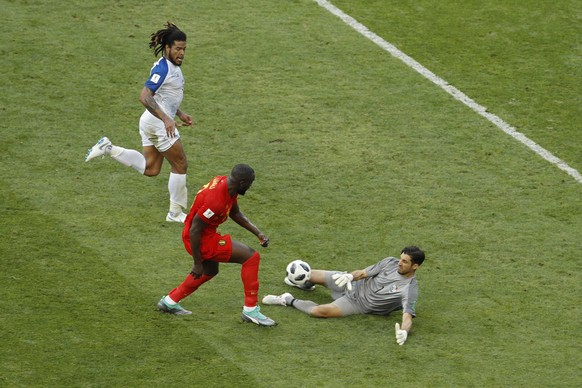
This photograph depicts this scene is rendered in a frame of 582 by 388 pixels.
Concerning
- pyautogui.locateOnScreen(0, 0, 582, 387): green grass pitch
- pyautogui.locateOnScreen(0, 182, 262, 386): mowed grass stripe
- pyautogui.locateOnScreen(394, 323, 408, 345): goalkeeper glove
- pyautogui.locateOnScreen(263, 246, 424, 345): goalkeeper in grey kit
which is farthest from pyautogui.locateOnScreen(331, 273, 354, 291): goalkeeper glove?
pyautogui.locateOnScreen(0, 182, 262, 386): mowed grass stripe

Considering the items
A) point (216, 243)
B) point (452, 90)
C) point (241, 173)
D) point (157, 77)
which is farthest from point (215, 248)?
point (452, 90)

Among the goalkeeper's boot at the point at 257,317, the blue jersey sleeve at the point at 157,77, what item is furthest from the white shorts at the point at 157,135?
the goalkeeper's boot at the point at 257,317

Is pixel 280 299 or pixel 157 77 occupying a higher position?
pixel 157 77

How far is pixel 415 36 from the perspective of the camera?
18.6 m

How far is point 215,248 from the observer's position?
11812mm

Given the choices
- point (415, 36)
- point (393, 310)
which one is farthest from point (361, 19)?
point (393, 310)

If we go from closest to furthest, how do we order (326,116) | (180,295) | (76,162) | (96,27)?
(180,295) → (76,162) → (326,116) → (96,27)

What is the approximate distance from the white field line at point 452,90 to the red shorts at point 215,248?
545 centimetres

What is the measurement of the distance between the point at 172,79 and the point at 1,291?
3177 millimetres

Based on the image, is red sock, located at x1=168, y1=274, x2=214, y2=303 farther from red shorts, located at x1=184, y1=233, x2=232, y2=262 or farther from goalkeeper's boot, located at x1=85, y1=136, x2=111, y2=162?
goalkeeper's boot, located at x1=85, y1=136, x2=111, y2=162

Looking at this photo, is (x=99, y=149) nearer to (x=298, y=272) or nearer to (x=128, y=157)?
(x=128, y=157)

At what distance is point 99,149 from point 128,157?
1.17 ft

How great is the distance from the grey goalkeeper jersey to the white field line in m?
3.90

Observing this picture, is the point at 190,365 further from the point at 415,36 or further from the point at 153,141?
the point at 415,36
